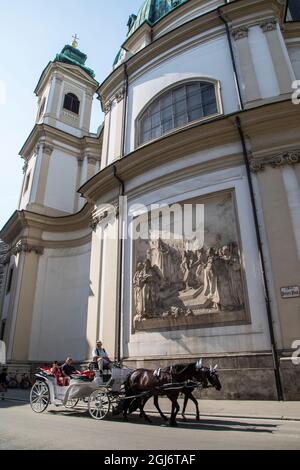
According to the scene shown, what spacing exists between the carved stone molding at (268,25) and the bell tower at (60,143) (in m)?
14.5

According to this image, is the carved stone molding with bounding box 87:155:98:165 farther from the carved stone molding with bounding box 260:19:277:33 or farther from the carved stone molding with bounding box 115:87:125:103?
the carved stone molding with bounding box 260:19:277:33

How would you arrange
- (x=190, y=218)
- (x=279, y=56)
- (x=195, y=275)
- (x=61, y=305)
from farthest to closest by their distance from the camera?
(x=61, y=305) < (x=279, y=56) < (x=190, y=218) < (x=195, y=275)

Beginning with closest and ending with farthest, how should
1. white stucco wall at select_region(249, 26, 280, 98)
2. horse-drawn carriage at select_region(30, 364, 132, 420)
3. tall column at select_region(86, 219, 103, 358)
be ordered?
horse-drawn carriage at select_region(30, 364, 132, 420)
white stucco wall at select_region(249, 26, 280, 98)
tall column at select_region(86, 219, 103, 358)

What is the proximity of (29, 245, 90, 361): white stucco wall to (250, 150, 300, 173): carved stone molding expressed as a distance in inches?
434

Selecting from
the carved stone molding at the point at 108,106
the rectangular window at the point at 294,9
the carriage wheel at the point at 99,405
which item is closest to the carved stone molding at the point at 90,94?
the carved stone molding at the point at 108,106

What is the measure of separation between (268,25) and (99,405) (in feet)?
49.7

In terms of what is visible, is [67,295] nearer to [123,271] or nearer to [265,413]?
[123,271]

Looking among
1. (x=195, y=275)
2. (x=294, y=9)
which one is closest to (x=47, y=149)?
(x=195, y=275)

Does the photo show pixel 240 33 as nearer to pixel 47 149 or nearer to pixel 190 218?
pixel 190 218

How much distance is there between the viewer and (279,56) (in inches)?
496

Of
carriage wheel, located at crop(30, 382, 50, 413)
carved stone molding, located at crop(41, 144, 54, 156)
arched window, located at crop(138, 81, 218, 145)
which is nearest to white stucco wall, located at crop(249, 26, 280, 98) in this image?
arched window, located at crop(138, 81, 218, 145)

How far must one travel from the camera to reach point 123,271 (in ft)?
42.7

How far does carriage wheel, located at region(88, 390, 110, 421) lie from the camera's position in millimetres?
6999
